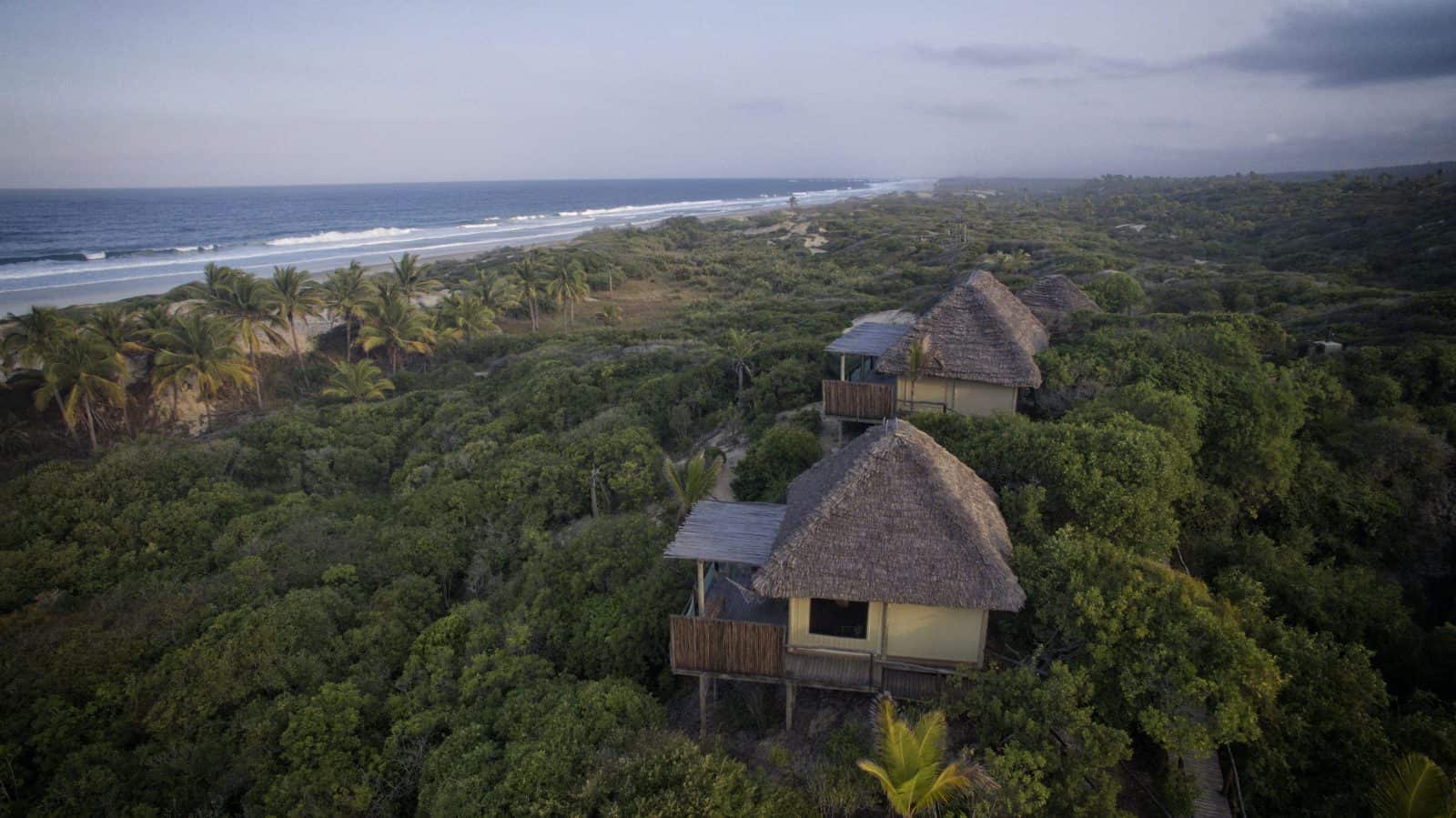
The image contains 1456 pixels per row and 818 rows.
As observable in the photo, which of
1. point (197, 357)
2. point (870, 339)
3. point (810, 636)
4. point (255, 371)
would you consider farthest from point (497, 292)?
point (810, 636)

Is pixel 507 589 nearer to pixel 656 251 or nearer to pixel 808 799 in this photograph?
pixel 808 799

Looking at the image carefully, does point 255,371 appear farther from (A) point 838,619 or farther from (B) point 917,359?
(A) point 838,619

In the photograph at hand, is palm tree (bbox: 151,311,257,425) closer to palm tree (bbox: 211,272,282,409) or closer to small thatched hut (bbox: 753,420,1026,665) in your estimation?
palm tree (bbox: 211,272,282,409)

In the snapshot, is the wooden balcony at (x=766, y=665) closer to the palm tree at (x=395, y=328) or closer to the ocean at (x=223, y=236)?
the palm tree at (x=395, y=328)

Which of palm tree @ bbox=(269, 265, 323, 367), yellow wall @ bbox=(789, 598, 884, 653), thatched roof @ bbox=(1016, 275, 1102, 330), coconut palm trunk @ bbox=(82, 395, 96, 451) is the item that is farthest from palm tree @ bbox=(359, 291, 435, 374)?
yellow wall @ bbox=(789, 598, 884, 653)

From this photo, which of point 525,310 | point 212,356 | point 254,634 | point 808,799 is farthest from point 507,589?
point 525,310

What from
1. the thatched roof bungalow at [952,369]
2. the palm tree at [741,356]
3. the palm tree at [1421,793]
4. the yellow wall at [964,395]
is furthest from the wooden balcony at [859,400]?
the palm tree at [1421,793]

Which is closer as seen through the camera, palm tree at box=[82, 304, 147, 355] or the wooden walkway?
the wooden walkway
